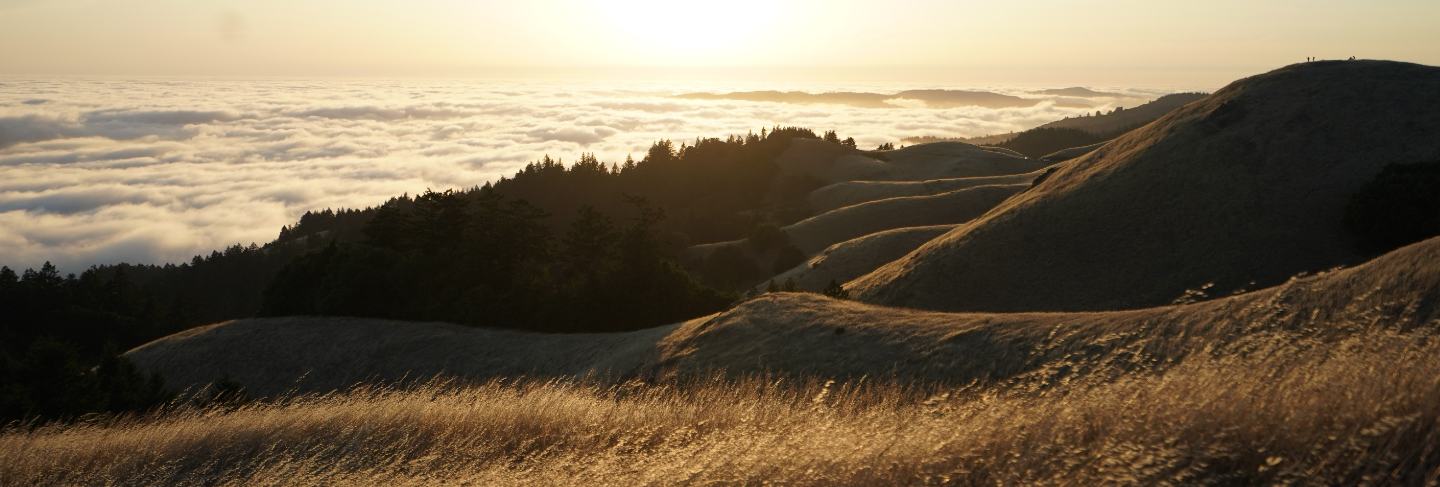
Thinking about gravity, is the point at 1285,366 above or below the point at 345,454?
above

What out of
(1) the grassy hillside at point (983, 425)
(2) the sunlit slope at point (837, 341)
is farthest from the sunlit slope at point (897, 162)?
(1) the grassy hillside at point (983, 425)

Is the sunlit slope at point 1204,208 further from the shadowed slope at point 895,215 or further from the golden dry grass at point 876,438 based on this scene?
the shadowed slope at point 895,215

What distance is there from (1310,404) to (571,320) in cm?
3959

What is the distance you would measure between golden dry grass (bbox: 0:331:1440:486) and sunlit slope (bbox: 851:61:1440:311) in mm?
28013

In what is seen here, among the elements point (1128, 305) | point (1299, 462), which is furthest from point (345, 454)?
point (1128, 305)

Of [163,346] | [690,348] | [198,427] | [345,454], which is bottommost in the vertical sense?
[163,346]

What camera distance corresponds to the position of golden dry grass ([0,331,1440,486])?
5.82 m

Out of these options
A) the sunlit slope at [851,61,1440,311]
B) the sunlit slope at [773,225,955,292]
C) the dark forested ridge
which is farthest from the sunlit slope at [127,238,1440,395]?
Result: the sunlit slope at [773,225,955,292]

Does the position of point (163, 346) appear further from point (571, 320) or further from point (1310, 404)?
point (1310, 404)

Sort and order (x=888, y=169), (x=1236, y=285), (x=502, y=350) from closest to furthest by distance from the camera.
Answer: (x=1236, y=285) → (x=502, y=350) → (x=888, y=169)

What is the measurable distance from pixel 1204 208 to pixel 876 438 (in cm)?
3835

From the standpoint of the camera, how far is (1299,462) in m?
5.57

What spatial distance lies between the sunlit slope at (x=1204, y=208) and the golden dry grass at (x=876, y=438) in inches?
1103

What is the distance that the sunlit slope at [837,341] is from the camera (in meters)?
14.3
